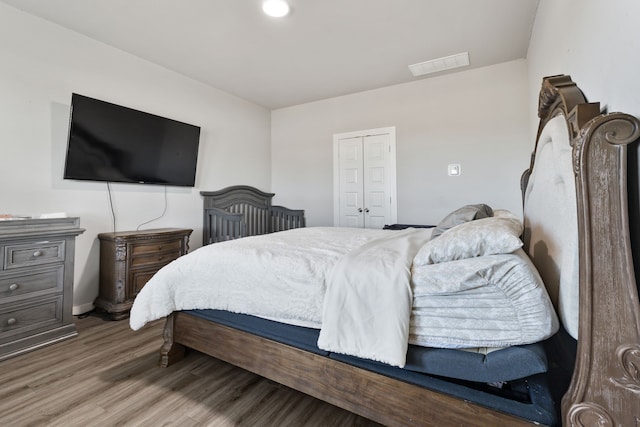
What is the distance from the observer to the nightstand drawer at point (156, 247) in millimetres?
2748

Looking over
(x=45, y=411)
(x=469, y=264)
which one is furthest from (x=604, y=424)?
(x=45, y=411)

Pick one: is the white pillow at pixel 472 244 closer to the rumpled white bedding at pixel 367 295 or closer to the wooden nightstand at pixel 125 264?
the rumpled white bedding at pixel 367 295

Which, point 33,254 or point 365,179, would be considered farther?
point 365,179

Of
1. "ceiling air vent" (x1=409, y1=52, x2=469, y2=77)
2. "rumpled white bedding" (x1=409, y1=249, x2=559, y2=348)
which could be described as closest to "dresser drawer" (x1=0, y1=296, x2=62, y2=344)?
"rumpled white bedding" (x1=409, y1=249, x2=559, y2=348)

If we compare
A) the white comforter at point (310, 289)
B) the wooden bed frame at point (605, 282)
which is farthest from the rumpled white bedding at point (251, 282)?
the wooden bed frame at point (605, 282)

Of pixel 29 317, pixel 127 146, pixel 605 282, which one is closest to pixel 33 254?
pixel 29 317

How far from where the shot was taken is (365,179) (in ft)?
13.6

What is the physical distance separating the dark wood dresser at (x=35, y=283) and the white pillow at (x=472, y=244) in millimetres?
2681

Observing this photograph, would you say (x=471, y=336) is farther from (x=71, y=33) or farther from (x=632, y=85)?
(x=71, y=33)

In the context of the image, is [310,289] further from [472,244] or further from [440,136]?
[440,136]

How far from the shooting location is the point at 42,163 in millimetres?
2502

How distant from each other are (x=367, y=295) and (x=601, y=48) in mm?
1271

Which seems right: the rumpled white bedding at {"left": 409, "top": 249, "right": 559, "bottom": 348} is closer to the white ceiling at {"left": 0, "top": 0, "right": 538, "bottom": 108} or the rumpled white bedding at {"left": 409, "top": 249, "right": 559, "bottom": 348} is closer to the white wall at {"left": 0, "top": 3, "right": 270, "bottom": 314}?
the white ceiling at {"left": 0, "top": 0, "right": 538, "bottom": 108}

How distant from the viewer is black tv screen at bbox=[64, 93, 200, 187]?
262 cm
